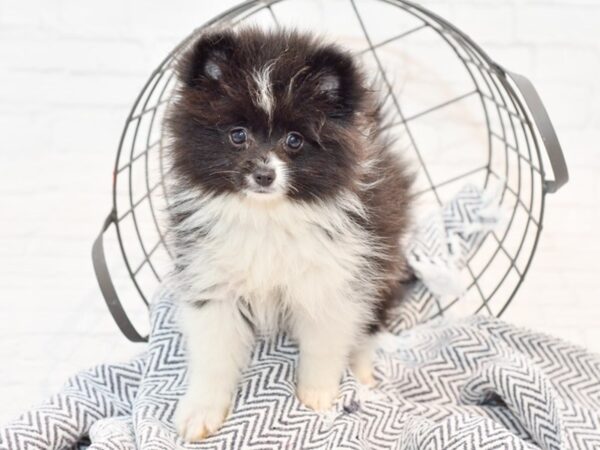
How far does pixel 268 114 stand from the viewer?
140cm

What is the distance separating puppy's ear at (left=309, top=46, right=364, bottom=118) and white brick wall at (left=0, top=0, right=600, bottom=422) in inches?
37.4

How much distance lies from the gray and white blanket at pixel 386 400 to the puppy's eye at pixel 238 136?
22.4 inches

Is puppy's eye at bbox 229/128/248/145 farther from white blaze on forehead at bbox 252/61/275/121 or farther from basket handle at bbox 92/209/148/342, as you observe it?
basket handle at bbox 92/209/148/342

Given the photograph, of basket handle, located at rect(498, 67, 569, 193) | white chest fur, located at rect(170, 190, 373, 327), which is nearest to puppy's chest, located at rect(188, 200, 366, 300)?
white chest fur, located at rect(170, 190, 373, 327)

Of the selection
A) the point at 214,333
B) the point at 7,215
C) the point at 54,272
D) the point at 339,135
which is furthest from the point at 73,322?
the point at 339,135

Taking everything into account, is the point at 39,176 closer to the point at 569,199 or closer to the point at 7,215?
the point at 7,215

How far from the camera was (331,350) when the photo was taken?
1.67m

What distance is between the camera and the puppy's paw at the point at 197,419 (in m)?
1.59

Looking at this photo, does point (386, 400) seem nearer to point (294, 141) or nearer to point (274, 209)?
point (274, 209)

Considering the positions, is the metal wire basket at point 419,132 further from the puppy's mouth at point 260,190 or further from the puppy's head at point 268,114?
the puppy's mouth at point 260,190

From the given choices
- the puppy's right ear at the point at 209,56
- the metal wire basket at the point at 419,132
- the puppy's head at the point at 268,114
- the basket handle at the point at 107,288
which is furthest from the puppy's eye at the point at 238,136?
the metal wire basket at the point at 419,132

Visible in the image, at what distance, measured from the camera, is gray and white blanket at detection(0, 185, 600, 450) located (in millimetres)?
1578

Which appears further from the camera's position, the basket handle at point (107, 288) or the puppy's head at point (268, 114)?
the basket handle at point (107, 288)

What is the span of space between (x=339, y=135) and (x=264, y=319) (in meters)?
0.45
